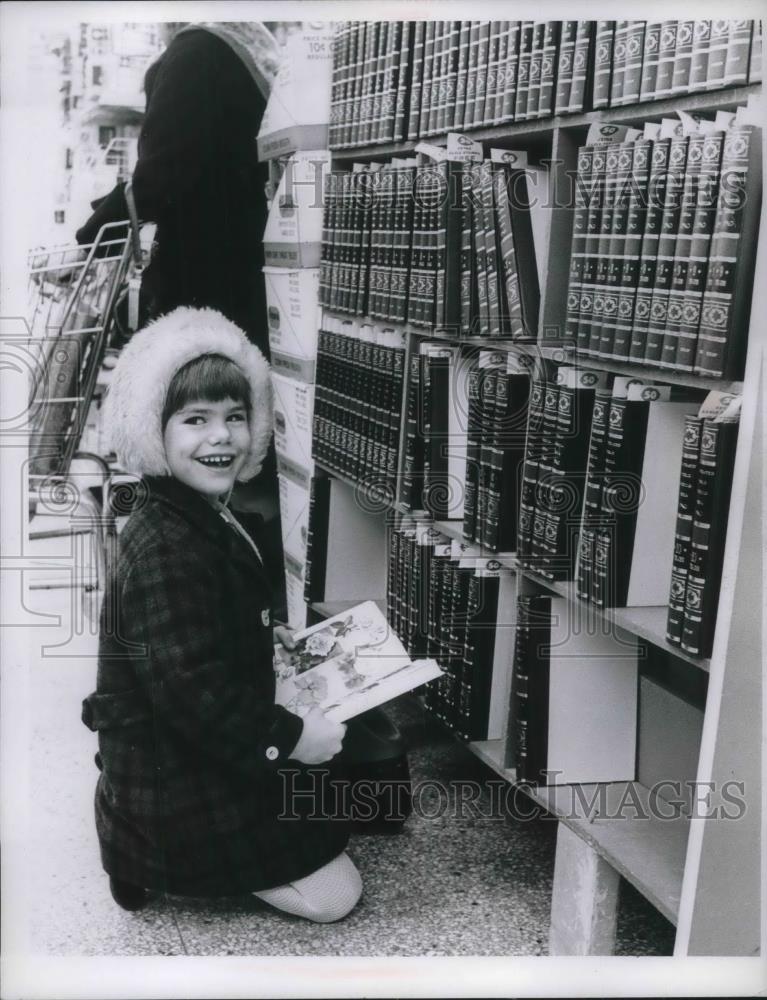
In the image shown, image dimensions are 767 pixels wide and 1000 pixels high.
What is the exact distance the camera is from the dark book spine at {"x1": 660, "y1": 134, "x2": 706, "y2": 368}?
5.41 feet

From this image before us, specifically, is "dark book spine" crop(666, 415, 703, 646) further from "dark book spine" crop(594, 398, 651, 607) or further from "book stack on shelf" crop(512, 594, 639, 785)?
"book stack on shelf" crop(512, 594, 639, 785)

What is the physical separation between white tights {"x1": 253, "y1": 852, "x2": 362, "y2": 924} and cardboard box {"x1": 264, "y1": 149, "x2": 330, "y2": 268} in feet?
3.60

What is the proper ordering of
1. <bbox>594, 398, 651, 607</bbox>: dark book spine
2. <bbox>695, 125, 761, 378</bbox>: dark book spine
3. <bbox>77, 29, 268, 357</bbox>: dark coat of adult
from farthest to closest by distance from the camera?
1. <bbox>77, 29, 268, 357</bbox>: dark coat of adult
2. <bbox>594, 398, 651, 607</bbox>: dark book spine
3. <bbox>695, 125, 761, 378</bbox>: dark book spine

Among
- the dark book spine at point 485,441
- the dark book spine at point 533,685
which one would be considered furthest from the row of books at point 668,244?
the dark book spine at point 533,685

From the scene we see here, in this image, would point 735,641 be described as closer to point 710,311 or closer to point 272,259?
point 710,311

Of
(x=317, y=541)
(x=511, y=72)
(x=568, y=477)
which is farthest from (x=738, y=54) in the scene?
(x=317, y=541)

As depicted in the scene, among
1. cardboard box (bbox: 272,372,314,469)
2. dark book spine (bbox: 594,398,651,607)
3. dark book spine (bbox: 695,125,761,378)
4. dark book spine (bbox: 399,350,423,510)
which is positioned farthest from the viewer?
cardboard box (bbox: 272,372,314,469)

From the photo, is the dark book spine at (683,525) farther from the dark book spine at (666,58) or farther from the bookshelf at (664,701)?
the dark book spine at (666,58)

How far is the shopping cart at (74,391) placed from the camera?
1.94 metres

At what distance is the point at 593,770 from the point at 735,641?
1.82ft

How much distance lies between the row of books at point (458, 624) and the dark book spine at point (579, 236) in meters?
0.49

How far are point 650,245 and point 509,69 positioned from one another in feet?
1.54

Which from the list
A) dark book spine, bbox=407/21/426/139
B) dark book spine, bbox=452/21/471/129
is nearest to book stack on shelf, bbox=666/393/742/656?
dark book spine, bbox=452/21/471/129

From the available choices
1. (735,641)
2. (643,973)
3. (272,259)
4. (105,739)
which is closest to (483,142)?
(272,259)
